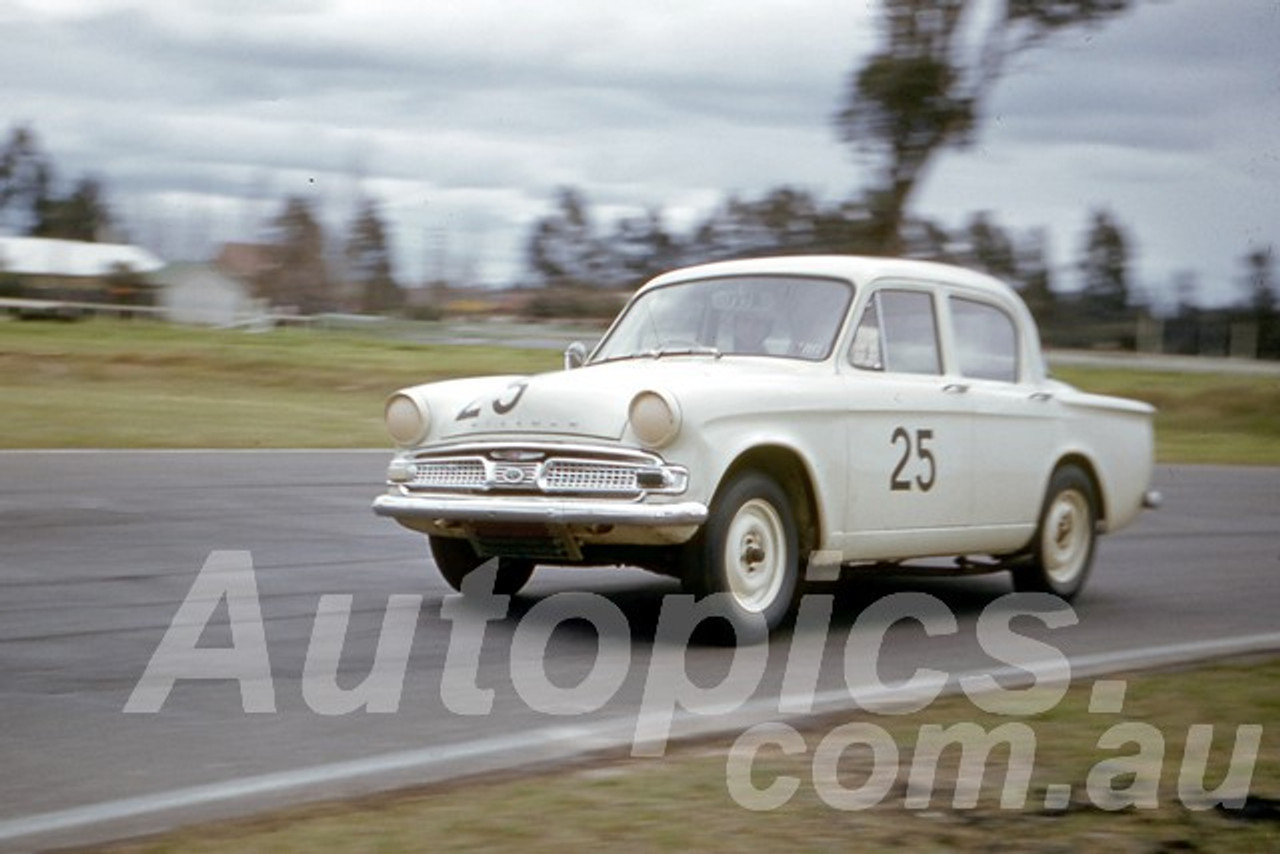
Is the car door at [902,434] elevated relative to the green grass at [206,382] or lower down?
elevated

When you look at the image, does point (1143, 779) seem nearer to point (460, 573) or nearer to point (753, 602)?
point (753, 602)

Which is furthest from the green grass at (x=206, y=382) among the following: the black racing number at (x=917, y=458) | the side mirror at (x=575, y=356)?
the black racing number at (x=917, y=458)

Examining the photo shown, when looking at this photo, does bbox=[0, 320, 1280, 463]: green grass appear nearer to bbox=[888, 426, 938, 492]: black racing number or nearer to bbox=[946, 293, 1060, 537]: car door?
bbox=[946, 293, 1060, 537]: car door

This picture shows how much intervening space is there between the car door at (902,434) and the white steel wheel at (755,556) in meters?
0.47

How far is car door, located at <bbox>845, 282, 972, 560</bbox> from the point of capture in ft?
29.5

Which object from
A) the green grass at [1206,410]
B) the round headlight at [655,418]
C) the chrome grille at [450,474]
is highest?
the round headlight at [655,418]

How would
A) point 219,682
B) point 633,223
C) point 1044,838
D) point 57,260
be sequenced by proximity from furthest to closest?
point 57,260
point 633,223
point 219,682
point 1044,838

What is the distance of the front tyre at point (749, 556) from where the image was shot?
8.23 meters

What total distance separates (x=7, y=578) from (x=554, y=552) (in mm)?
2904

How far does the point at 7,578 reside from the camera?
952 cm

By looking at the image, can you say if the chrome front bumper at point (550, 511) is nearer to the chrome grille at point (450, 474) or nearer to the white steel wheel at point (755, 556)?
the chrome grille at point (450, 474)

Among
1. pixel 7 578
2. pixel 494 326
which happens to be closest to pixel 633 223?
pixel 494 326

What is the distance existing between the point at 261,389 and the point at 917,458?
75.6ft

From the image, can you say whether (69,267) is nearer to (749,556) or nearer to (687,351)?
(687,351)
